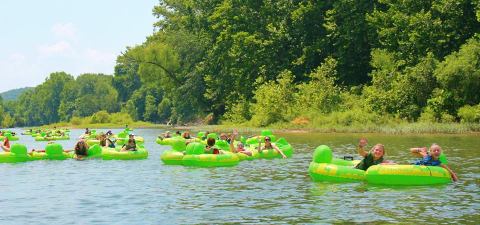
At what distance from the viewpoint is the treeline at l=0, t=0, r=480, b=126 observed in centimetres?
4650

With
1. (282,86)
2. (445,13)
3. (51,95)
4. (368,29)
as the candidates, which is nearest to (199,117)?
(282,86)

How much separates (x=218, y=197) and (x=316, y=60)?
46.9 m

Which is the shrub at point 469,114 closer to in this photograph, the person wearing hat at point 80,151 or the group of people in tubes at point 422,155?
the group of people in tubes at point 422,155

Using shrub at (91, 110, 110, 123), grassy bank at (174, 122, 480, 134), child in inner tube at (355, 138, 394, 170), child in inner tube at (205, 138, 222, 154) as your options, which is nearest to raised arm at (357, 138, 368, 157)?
child in inner tube at (355, 138, 394, 170)

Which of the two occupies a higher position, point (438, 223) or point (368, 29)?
point (368, 29)

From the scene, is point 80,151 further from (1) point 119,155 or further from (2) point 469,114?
(2) point 469,114

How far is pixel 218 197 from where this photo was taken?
51.1 feet

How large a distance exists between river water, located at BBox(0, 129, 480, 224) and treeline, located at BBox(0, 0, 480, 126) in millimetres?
23886

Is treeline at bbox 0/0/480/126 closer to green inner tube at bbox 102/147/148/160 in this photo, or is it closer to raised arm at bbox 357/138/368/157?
Answer: green inner tube at bbox 102/147/148/160

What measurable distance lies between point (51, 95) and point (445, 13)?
136 m

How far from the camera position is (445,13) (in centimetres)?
4706

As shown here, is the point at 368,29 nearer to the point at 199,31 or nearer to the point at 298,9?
the point at 298,9

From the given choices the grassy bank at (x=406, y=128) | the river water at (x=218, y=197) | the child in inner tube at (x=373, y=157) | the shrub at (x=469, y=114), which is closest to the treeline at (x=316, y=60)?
the shrub at (x=469, y=114)

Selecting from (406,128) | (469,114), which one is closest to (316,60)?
(406,128)
